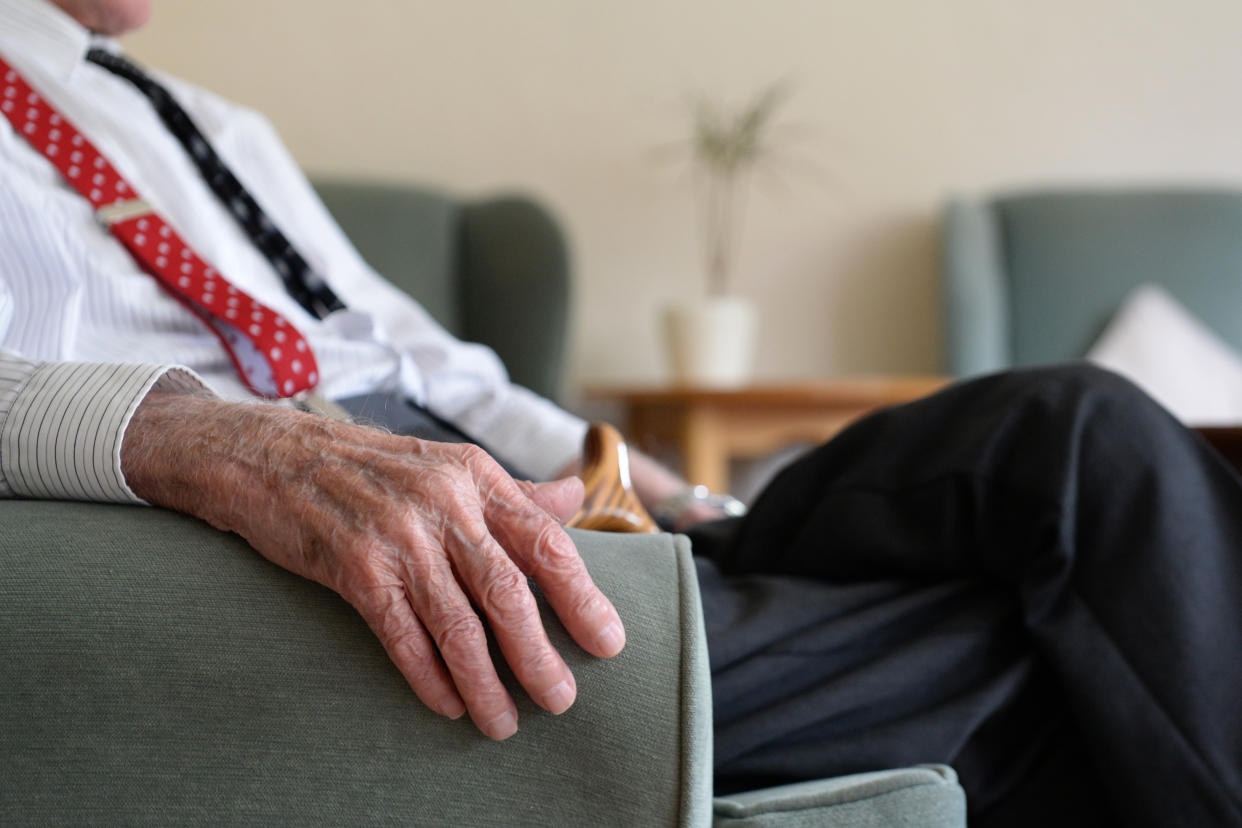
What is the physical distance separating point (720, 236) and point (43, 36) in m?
1.58

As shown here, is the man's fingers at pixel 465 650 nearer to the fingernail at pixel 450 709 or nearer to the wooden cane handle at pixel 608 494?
the fingernail at pixel 450 709

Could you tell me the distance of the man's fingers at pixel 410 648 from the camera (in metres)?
0.40

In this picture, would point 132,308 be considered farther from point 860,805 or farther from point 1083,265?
point 1083,265

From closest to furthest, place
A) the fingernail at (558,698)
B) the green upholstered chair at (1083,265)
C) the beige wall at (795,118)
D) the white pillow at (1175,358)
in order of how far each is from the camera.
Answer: the fingernail at (558,698), the white pillow at (1175,358), the green upholstered chair at (1083,265), the beige wall at (795,118)

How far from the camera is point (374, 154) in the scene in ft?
7.09

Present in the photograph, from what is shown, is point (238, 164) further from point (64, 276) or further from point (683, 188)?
point (683, 188)

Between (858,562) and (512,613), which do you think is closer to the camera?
(512,613)

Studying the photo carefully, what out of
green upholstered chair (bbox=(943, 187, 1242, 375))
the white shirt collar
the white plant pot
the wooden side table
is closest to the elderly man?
the white shirt collar

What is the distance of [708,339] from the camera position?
192 cm

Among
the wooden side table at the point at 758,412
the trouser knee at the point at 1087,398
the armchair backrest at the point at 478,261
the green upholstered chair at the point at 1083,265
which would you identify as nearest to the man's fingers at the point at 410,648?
the trouser knee at the point at 1087,398

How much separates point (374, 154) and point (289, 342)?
1.53m

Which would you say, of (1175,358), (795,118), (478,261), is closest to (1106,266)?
(1175,358)

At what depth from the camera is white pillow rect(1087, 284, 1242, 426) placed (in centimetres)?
190

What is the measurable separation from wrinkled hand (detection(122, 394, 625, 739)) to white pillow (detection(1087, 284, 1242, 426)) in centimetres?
177
